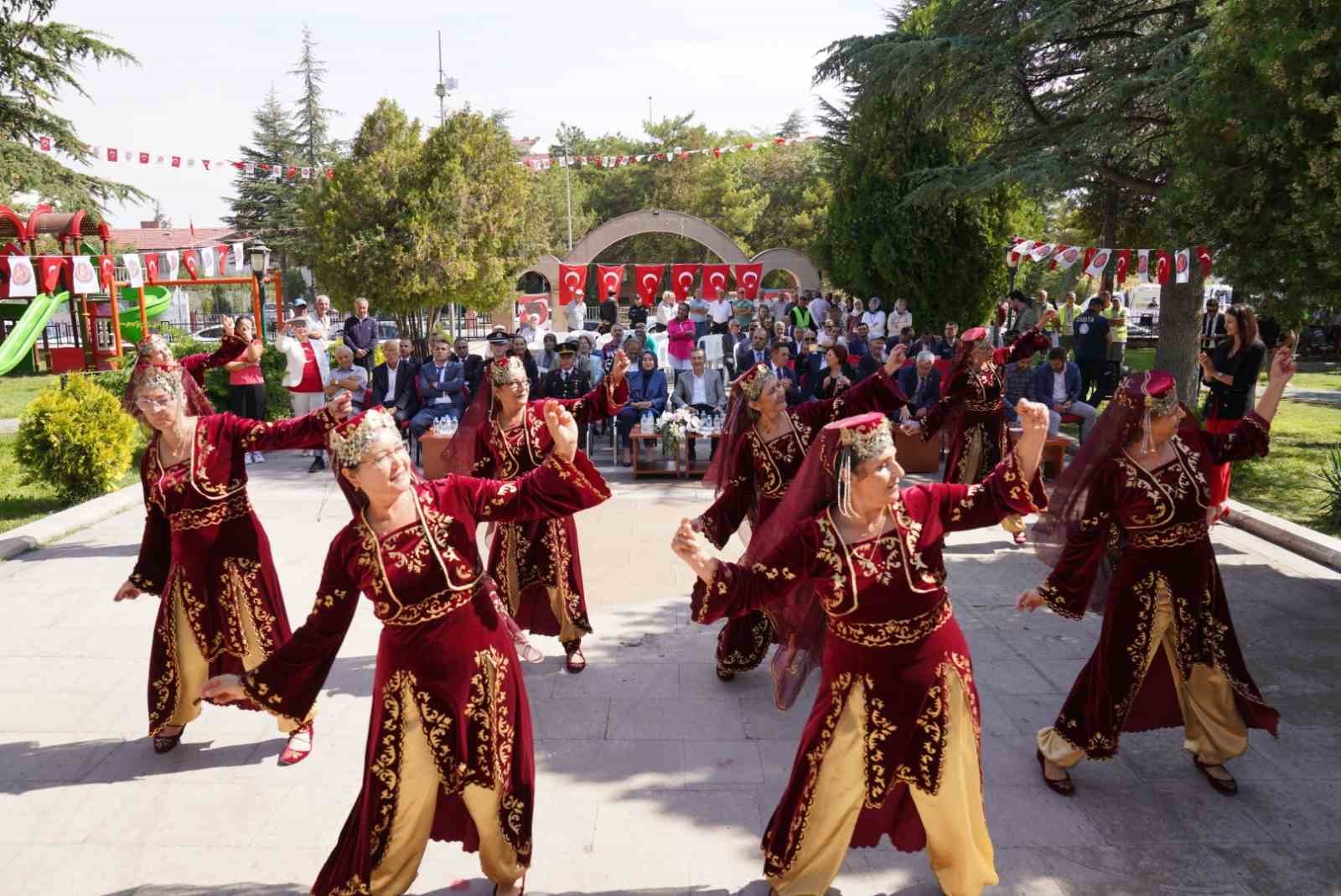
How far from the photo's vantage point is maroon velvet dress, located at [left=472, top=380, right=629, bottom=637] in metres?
5.94

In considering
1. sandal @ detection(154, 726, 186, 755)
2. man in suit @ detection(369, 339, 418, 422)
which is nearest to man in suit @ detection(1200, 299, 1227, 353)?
man in suit @ detection(369, 339, 418, 422)

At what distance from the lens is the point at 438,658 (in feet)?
11.8

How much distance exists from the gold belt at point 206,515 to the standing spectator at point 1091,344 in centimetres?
1154

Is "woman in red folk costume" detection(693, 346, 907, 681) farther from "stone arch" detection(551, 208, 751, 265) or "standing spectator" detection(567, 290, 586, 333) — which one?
"stone arch" detection(551, 208, 751, 265)

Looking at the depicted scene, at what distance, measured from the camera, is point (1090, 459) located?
185 inches

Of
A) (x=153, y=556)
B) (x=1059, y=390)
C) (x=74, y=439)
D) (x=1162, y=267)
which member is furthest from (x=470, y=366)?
(x=1162, y=267)

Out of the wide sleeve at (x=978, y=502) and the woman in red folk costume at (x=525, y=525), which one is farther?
the woman in red folk costume at (x=525, y=525)

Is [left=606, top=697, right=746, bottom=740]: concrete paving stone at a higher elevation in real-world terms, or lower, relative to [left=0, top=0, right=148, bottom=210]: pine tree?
lower

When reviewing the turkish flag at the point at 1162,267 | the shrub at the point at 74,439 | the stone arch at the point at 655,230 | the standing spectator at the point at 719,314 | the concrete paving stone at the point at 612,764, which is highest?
the stone arch at the point at 655,230

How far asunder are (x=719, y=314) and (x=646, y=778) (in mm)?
15127

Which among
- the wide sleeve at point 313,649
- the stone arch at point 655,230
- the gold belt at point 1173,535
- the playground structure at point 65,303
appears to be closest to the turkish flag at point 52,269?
the playground structure at point 65,303

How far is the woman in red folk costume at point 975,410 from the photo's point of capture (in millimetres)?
8211

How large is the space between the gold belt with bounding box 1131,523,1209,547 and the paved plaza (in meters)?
1.17

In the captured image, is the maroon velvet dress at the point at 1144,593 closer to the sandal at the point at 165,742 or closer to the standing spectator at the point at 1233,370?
the standing spectator at the point at 1233,370
